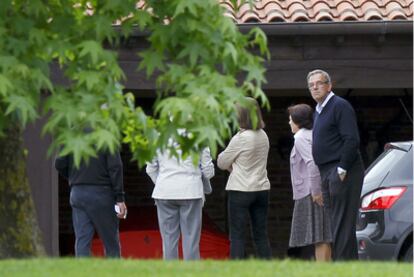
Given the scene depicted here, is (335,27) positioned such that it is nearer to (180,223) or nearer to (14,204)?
(180,223)

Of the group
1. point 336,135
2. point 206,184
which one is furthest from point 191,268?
point 206,184

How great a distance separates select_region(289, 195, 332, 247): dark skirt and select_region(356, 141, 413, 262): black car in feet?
2.08

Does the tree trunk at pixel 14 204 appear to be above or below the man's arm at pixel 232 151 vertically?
below

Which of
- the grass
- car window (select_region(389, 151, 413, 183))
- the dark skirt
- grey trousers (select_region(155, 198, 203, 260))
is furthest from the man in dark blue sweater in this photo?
the grass

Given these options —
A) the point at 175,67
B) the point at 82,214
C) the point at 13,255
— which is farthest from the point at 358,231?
the point at 175,67

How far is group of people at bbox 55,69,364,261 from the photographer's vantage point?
11227mm

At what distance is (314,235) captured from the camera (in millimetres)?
12023

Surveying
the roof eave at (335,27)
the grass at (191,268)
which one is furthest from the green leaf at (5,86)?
the roof eave at (335,27)

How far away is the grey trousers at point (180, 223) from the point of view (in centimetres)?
1184

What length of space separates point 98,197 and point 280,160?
706 cm

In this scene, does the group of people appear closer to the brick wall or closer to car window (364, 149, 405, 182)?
car window (364, 149, 405, 182)

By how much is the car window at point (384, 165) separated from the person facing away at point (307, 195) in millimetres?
542

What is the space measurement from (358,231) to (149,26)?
12.6 feet

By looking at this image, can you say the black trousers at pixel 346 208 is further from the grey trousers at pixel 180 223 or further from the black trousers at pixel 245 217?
the grey trousers at pixel 180 223
